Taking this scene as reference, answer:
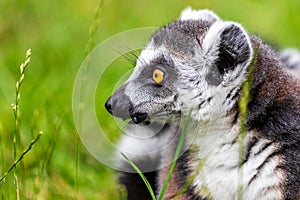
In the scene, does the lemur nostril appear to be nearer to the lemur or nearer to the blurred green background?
the lemur

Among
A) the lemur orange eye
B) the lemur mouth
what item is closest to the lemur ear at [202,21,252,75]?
the lemur orange eye

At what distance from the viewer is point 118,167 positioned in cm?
507

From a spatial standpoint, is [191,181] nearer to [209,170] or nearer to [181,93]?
[209,170]

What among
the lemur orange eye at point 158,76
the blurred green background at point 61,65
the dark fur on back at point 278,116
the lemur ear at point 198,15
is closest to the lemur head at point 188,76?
the lemur orange eye at point 158,76

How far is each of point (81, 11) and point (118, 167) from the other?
4.14 m

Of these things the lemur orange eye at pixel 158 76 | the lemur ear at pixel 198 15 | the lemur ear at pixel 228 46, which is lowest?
the lemur orange eye at pixel 158 76

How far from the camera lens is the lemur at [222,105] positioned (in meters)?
3.78

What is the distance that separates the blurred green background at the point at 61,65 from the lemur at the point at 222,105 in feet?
1.86

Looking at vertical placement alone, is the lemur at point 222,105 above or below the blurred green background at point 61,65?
below

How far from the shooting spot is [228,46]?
12.6 feet

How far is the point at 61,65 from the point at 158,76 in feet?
10.5

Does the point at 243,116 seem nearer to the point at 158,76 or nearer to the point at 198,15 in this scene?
the point at 158,76

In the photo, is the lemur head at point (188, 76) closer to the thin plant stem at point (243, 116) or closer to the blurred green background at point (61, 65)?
the thin plant stem at point (243, 116)

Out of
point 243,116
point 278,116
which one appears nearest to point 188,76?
point 243,116
